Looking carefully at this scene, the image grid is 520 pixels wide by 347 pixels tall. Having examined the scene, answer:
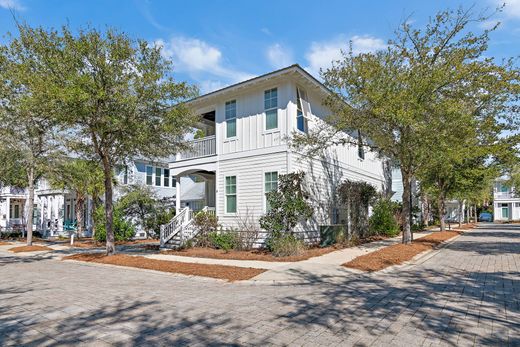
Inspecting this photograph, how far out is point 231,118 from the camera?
18.3 metres

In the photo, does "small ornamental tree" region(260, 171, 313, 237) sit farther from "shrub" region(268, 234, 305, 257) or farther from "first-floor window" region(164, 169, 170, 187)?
"first-floor window" region(164, 169, 170, 187)

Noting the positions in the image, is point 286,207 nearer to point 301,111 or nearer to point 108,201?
point 301,111

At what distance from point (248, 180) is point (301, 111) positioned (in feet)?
13.2

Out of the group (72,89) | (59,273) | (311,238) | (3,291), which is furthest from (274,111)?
(3,291)

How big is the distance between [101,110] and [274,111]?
24.0 feet

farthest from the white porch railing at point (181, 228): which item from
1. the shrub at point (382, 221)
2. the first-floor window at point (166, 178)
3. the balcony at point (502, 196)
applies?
the balcony at point (502, 196)

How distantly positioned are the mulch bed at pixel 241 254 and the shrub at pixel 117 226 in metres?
7.90

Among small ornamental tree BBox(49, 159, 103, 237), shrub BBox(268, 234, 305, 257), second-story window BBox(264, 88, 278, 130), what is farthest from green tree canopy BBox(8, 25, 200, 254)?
small ornamental tree BBox(49, 159, 103, 237)

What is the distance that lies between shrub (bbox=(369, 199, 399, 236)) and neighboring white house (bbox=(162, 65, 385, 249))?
3.89 metres

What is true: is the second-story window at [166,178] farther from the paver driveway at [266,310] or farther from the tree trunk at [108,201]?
the paver driveway at [266,310]

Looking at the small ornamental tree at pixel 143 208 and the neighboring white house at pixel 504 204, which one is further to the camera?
the neighboring white house at pixel 504 204

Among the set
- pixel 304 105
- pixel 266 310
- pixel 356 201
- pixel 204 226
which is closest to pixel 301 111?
pixel 304 105

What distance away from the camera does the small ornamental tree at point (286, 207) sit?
564 inches

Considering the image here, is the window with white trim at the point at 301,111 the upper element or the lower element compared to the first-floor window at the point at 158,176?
upper
